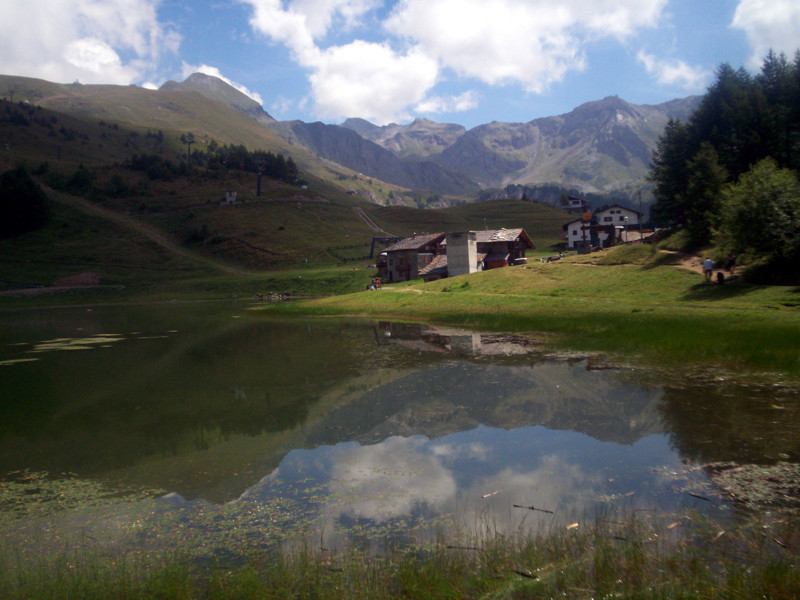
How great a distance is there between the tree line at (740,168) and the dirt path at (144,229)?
3147 inches

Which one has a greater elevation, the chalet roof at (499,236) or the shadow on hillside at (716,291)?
the chalet roof at (499,236)

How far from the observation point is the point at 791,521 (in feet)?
26.6

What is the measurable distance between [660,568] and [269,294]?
81409 millimetres

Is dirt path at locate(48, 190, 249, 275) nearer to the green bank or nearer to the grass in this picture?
the green bank

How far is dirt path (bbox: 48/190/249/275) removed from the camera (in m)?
114

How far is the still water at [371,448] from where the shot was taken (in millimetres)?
9305

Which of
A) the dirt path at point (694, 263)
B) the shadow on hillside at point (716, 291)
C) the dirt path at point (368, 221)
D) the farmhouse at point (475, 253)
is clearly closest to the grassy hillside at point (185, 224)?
the dirt path at point (368, 221)

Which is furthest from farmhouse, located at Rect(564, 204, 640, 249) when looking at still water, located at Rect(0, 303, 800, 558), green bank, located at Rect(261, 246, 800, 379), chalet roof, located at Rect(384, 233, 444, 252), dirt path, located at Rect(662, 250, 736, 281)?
still water, located at Rect(0, 303, 800, 558)

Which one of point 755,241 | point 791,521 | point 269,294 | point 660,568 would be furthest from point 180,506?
point 269,294

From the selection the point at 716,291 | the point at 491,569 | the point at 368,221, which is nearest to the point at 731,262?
the point at 716,291

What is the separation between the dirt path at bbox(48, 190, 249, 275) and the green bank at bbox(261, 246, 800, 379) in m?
61.3

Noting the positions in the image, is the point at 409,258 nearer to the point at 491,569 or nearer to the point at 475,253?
the point at 475,253

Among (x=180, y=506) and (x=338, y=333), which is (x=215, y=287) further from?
(x=180, y=506)

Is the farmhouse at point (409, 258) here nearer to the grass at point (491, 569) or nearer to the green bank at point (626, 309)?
the green bank at point (626, 309)
